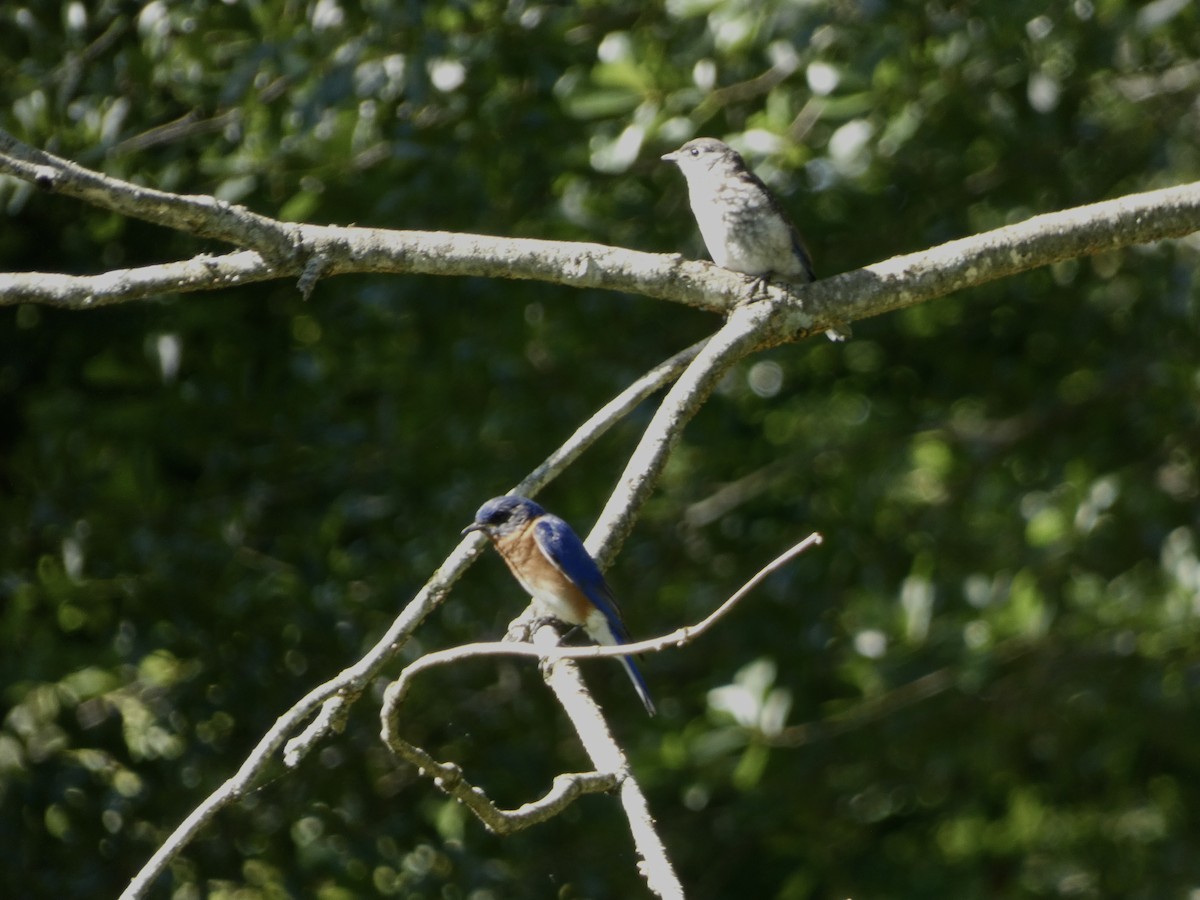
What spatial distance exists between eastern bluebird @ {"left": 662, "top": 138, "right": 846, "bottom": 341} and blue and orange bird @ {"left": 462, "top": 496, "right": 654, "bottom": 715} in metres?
1.03

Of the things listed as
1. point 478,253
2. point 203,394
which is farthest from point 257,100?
point 478,253

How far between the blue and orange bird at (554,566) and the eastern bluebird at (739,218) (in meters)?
1.03

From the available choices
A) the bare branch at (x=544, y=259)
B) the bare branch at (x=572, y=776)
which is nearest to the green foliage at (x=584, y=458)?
the bare branch at (x=544, y=259)

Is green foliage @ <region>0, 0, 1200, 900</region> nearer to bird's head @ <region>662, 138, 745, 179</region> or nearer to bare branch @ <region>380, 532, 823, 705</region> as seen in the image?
bird's head @ <region>662, 138, 745, 179</region>

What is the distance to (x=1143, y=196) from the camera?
3416 mm

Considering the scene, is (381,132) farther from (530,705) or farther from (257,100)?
(530,705)

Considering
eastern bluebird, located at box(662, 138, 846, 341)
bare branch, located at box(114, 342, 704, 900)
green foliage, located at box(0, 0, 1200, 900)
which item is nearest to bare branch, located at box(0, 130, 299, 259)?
bare branch, located at box(114, 342, 704, 900)

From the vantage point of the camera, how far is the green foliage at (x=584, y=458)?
526cm

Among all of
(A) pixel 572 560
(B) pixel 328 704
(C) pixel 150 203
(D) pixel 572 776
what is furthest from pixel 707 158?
(D) pixel 572 776

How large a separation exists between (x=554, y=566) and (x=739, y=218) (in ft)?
4.14

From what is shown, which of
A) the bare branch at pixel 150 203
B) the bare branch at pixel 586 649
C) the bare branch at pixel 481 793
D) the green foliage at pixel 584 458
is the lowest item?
the green foliage at pixel 584 458

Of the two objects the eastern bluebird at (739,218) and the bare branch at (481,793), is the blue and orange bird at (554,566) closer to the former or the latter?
the eastern bluebird at (739,218)

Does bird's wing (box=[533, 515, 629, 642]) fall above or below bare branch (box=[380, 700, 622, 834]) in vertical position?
below

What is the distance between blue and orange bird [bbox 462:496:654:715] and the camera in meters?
4.57
